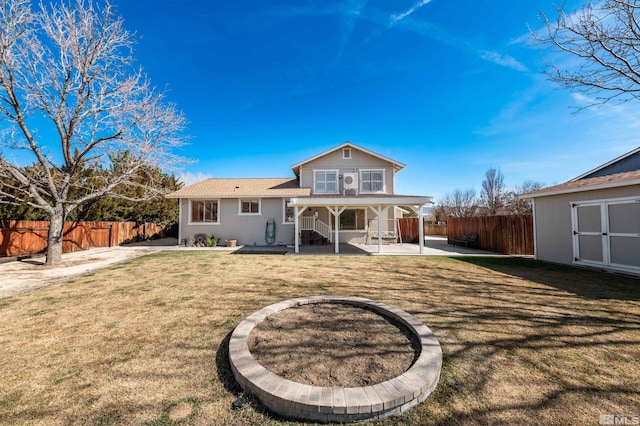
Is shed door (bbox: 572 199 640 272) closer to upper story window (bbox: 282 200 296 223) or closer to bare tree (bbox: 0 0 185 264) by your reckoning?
upper story window (bbox: 282 200 296 223)

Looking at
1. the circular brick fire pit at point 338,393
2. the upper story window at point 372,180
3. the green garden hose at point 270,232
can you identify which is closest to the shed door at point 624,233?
the circular brick fire pit at point 338,393

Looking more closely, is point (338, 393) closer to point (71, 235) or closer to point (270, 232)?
point (270, 232)

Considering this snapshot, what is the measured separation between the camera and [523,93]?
9.65 metres

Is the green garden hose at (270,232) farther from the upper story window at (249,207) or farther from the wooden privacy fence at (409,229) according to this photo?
the wooden privacy fence at (409,229)

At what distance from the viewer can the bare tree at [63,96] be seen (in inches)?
311

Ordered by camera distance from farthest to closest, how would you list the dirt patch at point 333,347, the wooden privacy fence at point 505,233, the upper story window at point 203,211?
the upper story window at point 203,211 → the wooden privacy fence at point 505,233 → the dirt patch at point 333,347

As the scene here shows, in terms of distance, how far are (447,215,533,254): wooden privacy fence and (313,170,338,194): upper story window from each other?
8520 mm

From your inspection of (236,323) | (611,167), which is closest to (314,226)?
(236,323)

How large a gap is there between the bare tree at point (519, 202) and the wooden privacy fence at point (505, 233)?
10.1m

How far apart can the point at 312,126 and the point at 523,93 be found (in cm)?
1173

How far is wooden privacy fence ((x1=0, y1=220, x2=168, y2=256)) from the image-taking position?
9930 mm

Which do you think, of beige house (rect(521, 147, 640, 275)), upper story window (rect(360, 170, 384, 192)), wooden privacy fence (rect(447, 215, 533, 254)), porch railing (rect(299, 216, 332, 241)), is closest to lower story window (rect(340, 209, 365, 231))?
porch railing (rect(299, 216, 332, 241))

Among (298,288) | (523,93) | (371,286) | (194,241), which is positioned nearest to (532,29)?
(523,93)

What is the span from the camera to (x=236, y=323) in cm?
378
